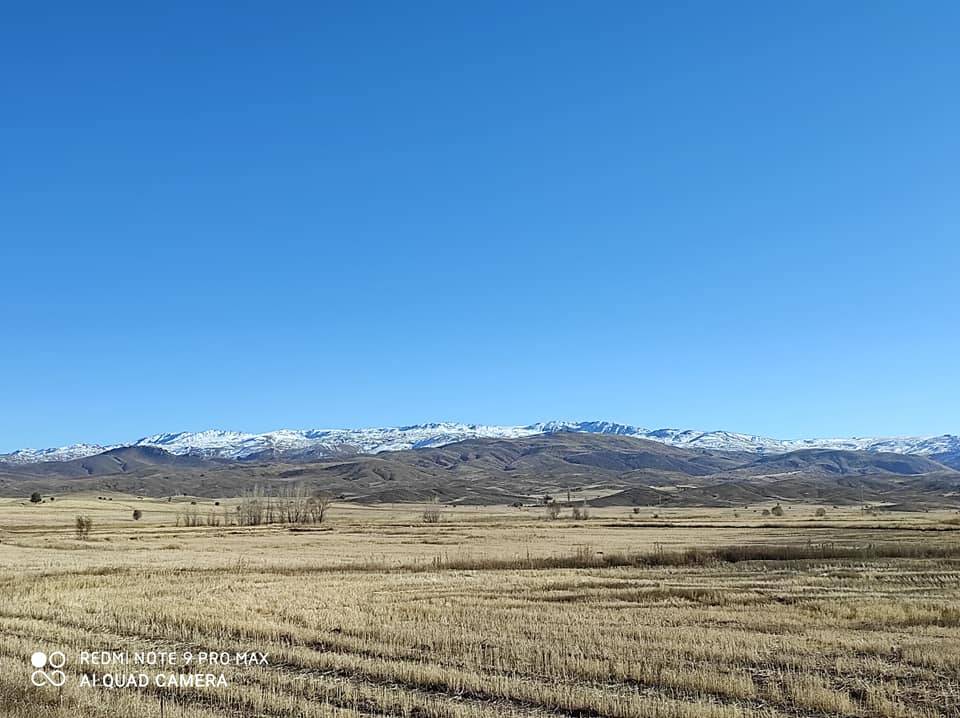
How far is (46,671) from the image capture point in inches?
599

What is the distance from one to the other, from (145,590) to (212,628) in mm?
9244

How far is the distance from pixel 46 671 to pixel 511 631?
999cm

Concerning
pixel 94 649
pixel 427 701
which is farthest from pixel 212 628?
pixel 427 701

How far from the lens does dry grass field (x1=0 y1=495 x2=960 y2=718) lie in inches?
534

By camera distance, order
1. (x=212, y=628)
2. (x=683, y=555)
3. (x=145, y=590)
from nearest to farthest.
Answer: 1. (x=212, y=628)
2. (x=145, y=590)
3. (x=683, y=555)

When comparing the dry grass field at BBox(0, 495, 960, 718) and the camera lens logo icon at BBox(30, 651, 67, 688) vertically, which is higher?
the camera lens logo icon at BBox(30, 651, 67, 688)

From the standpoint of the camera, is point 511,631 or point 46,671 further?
point 511,631

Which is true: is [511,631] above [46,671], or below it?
below

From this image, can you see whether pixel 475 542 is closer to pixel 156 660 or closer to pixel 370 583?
pixel 370 583

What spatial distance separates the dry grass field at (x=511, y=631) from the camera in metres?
13.6

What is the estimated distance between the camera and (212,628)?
20.4 meters

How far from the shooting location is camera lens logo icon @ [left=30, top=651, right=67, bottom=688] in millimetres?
14174

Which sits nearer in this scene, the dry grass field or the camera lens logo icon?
the dry grass field

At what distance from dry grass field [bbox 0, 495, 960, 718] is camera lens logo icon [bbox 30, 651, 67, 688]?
0.23m
